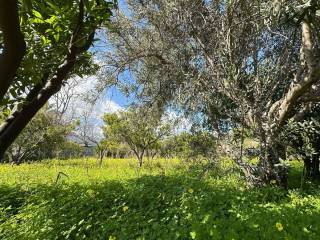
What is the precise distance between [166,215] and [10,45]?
5.68m

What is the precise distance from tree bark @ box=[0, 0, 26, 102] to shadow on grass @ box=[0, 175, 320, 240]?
380 centimetres

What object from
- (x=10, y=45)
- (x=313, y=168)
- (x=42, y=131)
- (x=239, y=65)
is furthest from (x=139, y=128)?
(x=42, y=131)

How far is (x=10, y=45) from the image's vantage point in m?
1.68

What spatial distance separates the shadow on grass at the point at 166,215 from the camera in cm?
546

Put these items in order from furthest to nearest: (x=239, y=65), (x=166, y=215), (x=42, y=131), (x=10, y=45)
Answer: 1. (x=42, y=131)
2. (x=239, y=65)
3. (x=166, y=215)
4. (x=10, y=45)

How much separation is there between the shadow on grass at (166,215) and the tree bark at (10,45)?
12.5ft

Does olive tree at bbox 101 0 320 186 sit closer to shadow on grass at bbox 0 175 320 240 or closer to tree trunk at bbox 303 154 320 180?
shadow on grass at bbox 0 175 320 240

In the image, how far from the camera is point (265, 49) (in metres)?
9.57

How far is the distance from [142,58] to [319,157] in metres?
7.70

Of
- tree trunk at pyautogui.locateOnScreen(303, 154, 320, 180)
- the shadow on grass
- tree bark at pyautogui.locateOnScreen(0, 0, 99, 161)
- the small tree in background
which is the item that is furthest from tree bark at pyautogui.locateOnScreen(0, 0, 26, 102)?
tree trunk at pyautogui.locateOnScreen(303, 154, 320, 180)

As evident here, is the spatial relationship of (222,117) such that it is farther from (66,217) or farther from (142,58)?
(66,217)

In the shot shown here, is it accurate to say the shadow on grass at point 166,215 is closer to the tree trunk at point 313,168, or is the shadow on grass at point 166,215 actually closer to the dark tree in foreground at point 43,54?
the dark tree in foreground at point 43,54

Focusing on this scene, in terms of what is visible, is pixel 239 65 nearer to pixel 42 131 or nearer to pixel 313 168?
pixel 313 168

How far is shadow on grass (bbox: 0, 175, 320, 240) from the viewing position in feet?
17.9
